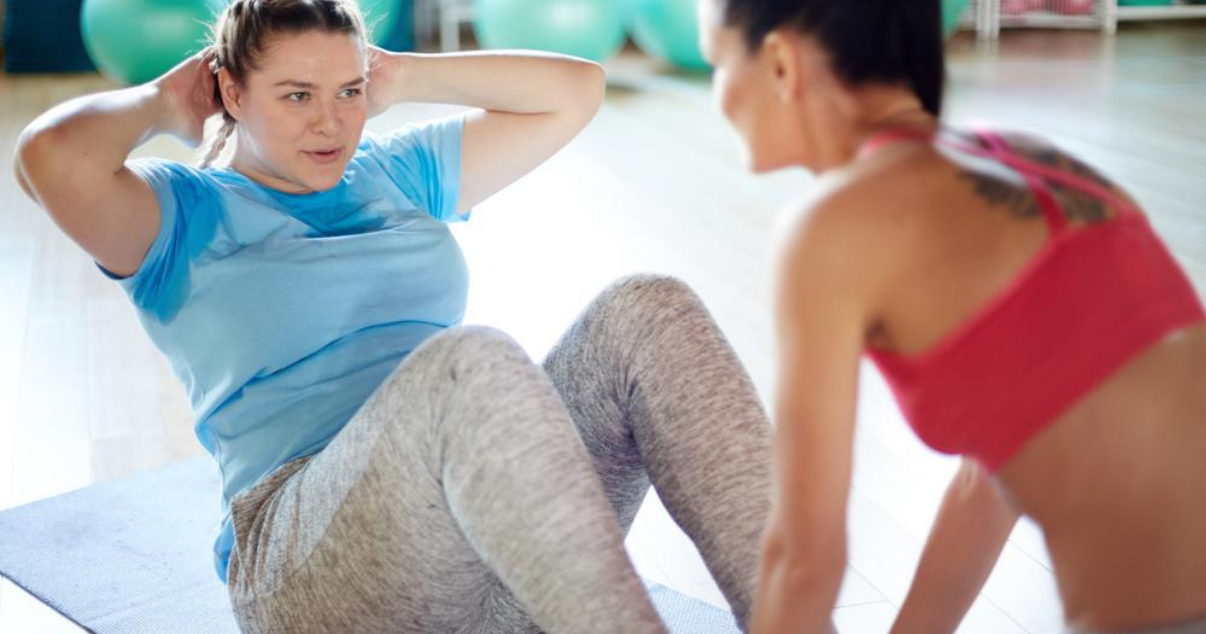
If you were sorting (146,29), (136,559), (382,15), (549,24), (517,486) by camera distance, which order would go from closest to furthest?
(517,486)
(136,559)
(146,29)
(549,24)
(382,15)

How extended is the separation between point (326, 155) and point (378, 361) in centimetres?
27

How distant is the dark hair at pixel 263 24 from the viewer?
1.74 metres

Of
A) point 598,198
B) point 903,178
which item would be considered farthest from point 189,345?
point 598,198

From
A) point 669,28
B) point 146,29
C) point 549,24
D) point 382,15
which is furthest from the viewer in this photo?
point 669,28

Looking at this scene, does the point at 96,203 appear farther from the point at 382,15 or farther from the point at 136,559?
the point at 382,15

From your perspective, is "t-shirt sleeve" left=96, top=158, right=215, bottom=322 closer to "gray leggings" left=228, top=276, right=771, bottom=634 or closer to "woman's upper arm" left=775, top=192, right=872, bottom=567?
"gray leggings" left=228, top=276, right=771, bottom=634

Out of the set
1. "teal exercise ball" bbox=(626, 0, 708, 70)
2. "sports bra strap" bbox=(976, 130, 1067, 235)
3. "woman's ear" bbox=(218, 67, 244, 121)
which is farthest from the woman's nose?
"teal exercise ball" bbox=(626, 0, 708, 70)

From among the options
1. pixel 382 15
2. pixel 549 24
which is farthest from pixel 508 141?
pixel 382 15

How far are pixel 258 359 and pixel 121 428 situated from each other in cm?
109

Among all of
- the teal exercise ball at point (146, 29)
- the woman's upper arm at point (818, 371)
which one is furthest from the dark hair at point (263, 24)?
the teal exercise ball at point (146, 29)

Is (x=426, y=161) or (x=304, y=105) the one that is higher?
(x=304, y=105)

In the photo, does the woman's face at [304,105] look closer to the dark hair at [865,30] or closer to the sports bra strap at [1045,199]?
the dark hair at [865,30]

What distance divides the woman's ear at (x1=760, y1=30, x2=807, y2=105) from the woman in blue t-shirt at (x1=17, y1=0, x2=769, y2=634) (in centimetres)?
42

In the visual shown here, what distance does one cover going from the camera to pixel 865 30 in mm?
1104
